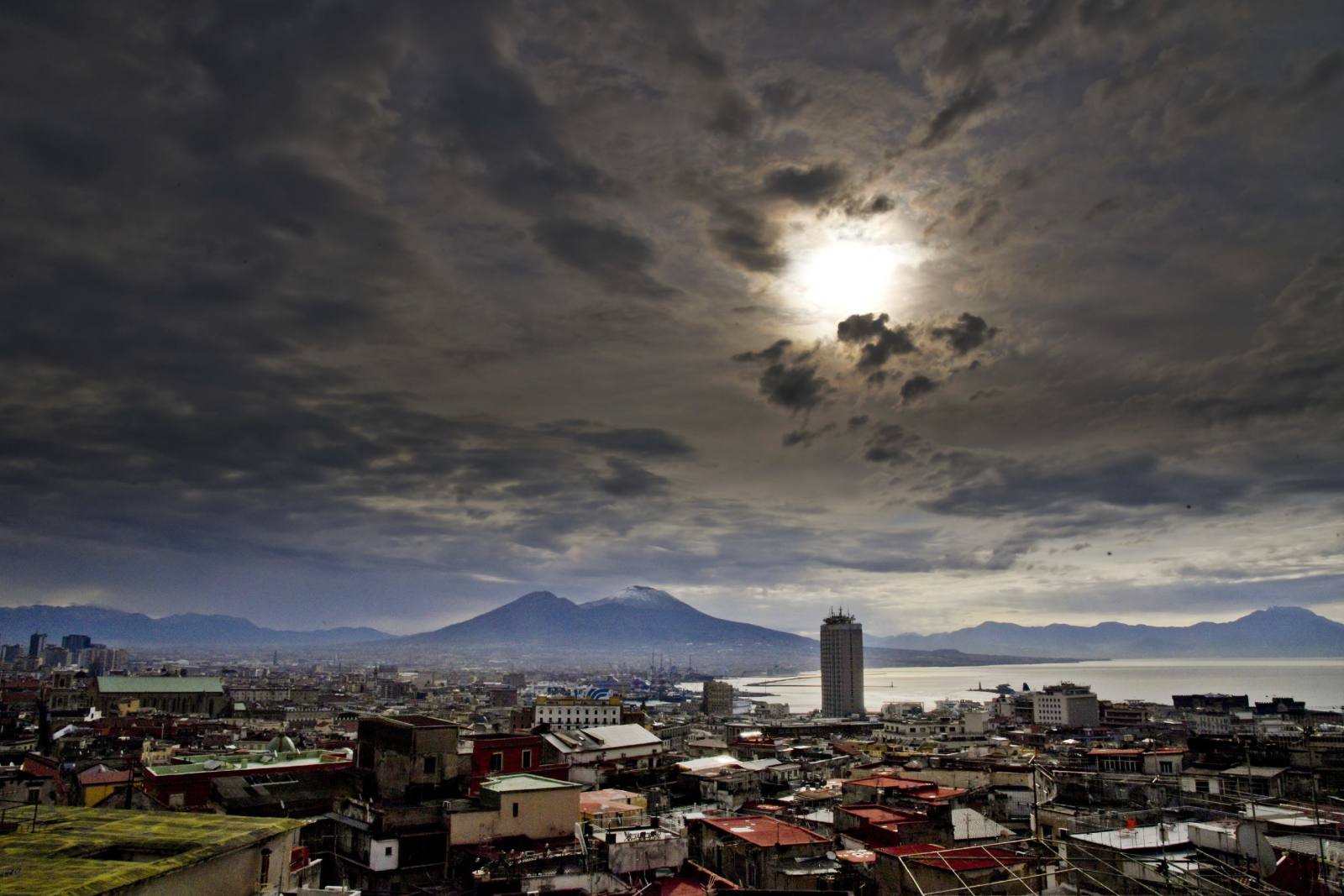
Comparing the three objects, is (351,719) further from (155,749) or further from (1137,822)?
(1137,822)

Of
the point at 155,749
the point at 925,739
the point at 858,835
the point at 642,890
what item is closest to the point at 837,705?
the point at 925,739

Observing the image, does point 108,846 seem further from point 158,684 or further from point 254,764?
point 158,684

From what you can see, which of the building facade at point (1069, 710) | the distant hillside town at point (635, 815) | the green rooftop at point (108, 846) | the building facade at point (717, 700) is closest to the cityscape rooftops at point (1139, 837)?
the distant hillside town at point (635, 815)

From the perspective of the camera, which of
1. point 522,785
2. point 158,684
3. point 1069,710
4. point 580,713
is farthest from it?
point 1069,710

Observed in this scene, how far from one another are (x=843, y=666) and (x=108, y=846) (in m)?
160

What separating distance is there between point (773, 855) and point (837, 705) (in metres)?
146

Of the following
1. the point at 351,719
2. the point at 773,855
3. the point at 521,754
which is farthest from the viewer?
the point at 351,719

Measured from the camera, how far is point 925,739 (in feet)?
270

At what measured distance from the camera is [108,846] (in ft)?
41.7

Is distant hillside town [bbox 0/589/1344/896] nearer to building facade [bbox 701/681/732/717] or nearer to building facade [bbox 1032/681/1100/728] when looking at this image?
building facade [bbox 1032/681/1100/728]

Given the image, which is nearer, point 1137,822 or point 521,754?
point 1137,822

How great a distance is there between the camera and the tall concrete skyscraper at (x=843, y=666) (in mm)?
161875

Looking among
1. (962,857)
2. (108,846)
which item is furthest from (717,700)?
(108,846)

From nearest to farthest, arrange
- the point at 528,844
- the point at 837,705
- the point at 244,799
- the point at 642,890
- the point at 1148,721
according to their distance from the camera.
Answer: the point at 642,890, the point at 528,844, the point at 244,799, the point at 1148,721, the point at 837,705
